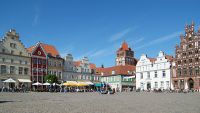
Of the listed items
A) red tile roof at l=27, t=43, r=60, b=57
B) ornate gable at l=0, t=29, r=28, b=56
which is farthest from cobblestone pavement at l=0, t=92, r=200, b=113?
red tile roof at l=27, t=43, r=60, b=57

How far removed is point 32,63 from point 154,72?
33.6 meters

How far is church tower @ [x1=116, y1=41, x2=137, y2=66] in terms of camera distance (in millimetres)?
137650

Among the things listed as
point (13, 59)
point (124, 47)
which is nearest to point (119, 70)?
point (13, 59)

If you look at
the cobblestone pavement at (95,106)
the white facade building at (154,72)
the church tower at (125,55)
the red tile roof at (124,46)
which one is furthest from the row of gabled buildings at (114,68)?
the red tile roof at (124,46)

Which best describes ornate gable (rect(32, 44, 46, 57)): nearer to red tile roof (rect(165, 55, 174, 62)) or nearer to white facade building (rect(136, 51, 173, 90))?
white facade building (rect(136, 51, 173, 90))

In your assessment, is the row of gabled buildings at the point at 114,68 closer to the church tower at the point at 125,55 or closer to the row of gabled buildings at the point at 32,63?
the row of gabled buildings at the point at 32,63

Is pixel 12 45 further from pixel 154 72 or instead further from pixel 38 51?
pixel 154 72

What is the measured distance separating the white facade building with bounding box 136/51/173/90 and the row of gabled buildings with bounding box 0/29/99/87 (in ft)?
53.3

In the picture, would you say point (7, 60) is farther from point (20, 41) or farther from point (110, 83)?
point (110, 83)

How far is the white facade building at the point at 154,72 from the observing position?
76469mm

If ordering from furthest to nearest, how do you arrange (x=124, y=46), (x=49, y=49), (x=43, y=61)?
(x=124, y=46) < (x=49, y=49) < (x=43, y=61)

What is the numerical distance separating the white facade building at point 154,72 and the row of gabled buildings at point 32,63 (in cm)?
1624

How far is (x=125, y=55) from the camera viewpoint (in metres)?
137

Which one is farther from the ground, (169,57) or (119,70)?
(169,57)
